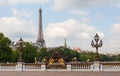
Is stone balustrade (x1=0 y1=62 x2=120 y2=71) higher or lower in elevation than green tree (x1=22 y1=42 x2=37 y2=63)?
lower

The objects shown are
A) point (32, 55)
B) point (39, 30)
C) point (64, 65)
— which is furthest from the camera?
point (39, 30)

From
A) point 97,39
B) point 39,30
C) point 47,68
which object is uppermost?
point 39,30

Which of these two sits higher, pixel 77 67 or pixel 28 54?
pixel 28 54

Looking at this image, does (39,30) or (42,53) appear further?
(39,30)

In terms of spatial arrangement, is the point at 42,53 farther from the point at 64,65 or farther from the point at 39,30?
the point at 64,65

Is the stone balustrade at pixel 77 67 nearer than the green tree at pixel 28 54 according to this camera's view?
Yes

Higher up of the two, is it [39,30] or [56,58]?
[39,30]

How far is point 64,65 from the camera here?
53219 mm

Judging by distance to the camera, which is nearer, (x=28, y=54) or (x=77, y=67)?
(x=77, y=67)

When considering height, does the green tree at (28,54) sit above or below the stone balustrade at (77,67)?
above

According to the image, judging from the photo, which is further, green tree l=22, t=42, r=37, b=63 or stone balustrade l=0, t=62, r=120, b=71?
green tree l=22, t=42, r=37, b=63

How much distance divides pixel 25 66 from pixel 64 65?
19.4 feet

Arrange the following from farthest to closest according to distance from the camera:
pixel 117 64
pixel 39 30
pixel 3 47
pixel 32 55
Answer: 1. pixel 39 30
2. pixel 32 55
3. pixel 3 47
4. pixel 117 64

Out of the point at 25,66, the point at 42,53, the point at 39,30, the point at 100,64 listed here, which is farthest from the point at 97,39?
the point at 39,30
